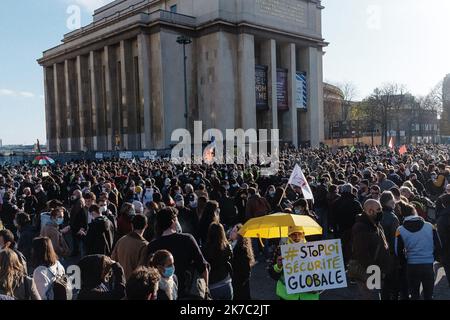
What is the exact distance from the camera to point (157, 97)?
163ft

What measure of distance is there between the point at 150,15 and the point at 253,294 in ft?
153

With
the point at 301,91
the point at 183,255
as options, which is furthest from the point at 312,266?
the point at 301,91

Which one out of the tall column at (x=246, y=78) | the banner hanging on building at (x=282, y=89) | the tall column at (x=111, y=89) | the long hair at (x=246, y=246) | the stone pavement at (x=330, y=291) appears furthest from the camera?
the banner hanging on building at (x=282, y=89)

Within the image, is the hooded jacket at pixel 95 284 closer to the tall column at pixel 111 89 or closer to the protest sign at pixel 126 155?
the protest sign at pixel 126 155

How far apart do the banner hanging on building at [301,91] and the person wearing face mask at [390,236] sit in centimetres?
5146

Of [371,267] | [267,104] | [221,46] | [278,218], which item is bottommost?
[371,267]

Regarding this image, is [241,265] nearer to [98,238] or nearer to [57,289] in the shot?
[57,289]

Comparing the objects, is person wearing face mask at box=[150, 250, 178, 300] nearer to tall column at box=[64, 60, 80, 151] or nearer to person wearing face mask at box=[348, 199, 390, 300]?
person wearing face mask at box=[348, 199, 390, 300]

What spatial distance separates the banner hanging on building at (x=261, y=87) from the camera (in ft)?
175

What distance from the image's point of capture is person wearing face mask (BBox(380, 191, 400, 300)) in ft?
20.0

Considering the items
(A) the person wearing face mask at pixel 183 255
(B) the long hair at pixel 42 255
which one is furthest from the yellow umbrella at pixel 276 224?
(B) the long hair at pixel 42 255

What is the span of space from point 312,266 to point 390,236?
7.43 ft

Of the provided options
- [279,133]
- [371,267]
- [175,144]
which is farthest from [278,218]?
[279,133]

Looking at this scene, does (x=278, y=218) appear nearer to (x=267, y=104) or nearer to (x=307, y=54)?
(x=267, y=104)
